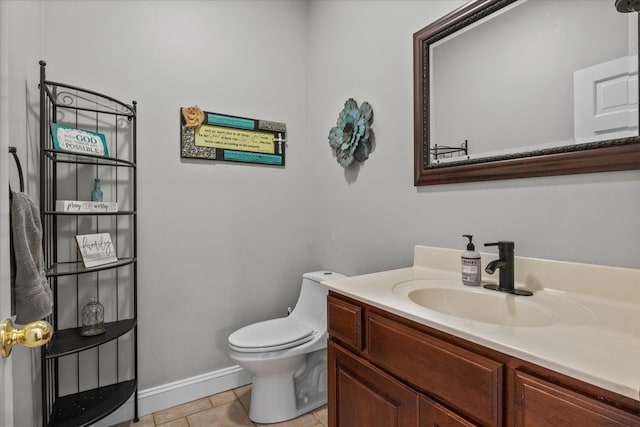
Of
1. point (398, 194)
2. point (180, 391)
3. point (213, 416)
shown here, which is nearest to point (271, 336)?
point (213, 416)

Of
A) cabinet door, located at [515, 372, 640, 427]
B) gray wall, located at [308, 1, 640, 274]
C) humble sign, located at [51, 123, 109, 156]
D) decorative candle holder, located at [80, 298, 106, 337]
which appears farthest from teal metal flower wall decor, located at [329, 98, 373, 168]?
decorative candle holder, located at [80, 298, 106, 337]

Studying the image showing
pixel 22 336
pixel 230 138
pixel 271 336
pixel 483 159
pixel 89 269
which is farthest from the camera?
pixel 230 138

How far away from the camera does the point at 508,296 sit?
1042 mm

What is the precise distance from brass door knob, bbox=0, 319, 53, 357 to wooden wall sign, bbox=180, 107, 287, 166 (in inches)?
58.0

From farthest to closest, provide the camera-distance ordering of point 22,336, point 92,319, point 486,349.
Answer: point 92,319, point 486,349, point 22,336

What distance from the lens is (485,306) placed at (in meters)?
1.08

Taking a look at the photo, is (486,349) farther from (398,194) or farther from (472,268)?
(398,194)

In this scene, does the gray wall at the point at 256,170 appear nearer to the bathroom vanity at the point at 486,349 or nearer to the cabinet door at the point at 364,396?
the bathroom vanity at the point at 486,349

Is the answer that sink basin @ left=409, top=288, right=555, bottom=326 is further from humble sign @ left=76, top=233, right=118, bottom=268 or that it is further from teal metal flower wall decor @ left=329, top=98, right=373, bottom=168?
humble sign @ left=76, top=233, right=118, bottom=268

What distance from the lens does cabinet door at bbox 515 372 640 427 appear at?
0.53m

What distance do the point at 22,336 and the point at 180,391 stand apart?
1.61 meters

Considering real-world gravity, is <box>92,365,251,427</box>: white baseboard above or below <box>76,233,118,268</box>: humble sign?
below

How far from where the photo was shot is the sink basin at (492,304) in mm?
896

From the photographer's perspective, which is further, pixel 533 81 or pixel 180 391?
pixel 180 391
